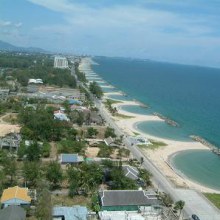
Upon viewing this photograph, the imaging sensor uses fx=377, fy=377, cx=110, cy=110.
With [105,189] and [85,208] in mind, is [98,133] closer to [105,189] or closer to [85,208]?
[105,189]

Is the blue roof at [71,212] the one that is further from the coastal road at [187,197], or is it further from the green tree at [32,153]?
the green tree at [32,153]

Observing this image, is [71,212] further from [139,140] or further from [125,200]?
[139,140]

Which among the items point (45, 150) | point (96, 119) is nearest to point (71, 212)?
point (45, 150)

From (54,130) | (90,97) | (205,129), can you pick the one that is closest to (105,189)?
(54,130)

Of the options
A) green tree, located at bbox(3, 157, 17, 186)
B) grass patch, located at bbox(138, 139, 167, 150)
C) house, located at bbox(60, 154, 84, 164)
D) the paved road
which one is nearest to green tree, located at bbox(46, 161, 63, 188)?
green tree, located at bbox(3, 157, 17, 186)

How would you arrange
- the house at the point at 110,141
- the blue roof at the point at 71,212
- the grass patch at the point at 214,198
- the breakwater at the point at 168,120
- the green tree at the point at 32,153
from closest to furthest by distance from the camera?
1. the blue roof at the point at 71,212
2. the grass patch at the point at 214,198
3. the green tree at the point at 32,153
4. the house at the point at 110,141
5. the breakwater at the point at 168,120

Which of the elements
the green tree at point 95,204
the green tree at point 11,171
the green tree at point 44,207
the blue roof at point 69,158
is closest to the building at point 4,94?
the blue roof at point 69,158
